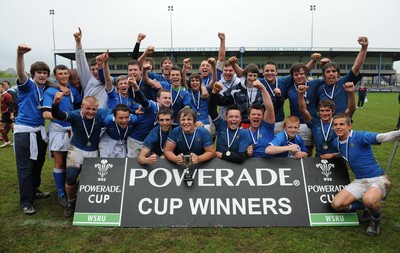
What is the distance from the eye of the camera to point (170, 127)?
165 inches

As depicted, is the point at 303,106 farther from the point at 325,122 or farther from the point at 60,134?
the point at 60,134

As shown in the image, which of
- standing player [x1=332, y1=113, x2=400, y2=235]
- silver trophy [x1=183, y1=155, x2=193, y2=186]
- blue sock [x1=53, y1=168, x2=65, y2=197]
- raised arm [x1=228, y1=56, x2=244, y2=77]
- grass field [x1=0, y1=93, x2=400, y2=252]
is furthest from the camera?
raised arm [x1=228, y1=56, x2=244, y2=77]

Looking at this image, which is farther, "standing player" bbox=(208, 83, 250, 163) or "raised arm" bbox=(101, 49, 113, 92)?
"raised arm" bbox=(101, 49, 113, 92)

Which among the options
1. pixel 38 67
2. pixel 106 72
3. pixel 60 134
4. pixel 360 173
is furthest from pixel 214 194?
pixel 38 67

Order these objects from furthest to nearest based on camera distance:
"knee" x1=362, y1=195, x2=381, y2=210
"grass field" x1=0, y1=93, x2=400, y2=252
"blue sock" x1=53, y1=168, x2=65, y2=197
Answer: "blue sock" x1=53, y1=168, x2=65, y2=197
"knee" x1=362, y1=195, x2=381, y2=210
"grass field" x1=0, y1=93, x2=400, y2=252

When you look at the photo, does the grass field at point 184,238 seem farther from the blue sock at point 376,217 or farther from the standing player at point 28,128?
the standing player at point 28,128

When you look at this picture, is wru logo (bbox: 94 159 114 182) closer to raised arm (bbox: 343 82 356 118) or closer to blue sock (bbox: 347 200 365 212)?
blue sock (bbox: 347 200 365 212)

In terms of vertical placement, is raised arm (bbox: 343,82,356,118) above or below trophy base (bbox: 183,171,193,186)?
above

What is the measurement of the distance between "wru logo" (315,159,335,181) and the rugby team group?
0.10 metres

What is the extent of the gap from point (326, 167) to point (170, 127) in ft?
7.09

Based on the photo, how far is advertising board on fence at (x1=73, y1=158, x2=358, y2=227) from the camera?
3.60 m

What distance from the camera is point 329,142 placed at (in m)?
4.16

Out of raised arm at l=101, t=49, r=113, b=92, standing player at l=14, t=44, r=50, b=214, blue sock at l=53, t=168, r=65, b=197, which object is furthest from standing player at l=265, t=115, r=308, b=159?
standing player at l=14, t=44, r=50, b=214

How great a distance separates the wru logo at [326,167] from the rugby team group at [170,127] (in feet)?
0.34
